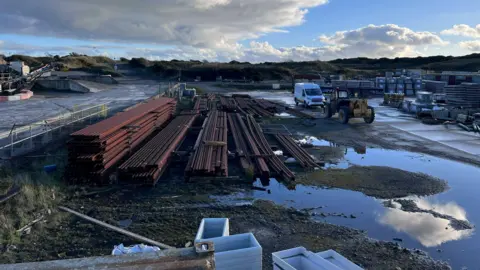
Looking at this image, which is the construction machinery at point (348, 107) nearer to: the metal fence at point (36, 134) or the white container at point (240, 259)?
the metal fence at point (36, 134)

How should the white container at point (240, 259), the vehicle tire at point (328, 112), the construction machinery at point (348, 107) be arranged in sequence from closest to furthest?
the white container at point (240, 259) < the construction machinery at point (348, 107) < the vehicle tire at point (328, 112)

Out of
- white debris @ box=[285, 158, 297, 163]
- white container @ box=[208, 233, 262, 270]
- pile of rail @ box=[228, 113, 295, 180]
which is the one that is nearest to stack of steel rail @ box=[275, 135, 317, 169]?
white debris @ box=[285, 158, 297, 163]

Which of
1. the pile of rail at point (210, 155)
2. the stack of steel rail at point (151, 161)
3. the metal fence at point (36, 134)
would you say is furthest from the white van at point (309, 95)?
the metal fence at point (36, 134)

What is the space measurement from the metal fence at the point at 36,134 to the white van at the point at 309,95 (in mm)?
17477

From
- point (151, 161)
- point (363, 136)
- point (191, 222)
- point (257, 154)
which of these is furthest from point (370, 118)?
point (191, 222)

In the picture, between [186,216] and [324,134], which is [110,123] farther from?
[324,134]

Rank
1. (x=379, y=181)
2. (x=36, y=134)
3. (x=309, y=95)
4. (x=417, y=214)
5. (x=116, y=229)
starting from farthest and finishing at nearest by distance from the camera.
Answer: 1. (x=309, y=95)
2. (x=36, y=134)
3. (x=379, y=181)
4. (x=417, y=214)
5. (x=116, y=229)

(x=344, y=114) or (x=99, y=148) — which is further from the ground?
(x=99, y=148)

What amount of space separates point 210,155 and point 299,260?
9271mm

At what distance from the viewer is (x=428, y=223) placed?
908 cm

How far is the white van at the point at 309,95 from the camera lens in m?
31.9

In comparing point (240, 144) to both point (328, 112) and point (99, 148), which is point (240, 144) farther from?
point (328, 112)

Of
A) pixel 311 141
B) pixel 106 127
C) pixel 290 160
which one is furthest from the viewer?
pixel 311 141

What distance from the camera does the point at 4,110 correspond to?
26469 mm
